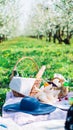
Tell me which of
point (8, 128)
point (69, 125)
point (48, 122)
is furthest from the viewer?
point (48, 122)

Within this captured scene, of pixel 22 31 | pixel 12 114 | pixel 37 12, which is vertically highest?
pixel 12 114

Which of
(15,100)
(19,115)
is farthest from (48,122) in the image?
(15,100)

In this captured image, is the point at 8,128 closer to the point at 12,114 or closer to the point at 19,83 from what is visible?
the point at 12,114

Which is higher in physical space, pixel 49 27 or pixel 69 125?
pixel 69 125

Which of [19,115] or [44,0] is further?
[44,0]

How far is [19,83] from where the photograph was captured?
571cm

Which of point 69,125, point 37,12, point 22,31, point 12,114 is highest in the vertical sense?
point 69,125

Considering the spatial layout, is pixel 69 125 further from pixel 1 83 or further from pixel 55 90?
pixel 1 83

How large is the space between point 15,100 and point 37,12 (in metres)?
37.6

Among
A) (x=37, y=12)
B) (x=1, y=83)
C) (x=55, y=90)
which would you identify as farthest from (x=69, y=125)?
(x=37, y=12)

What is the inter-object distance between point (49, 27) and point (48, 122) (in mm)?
35562

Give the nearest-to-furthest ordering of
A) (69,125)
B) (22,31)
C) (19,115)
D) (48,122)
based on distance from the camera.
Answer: (69,125), (48,122), (19,115), (22,31)

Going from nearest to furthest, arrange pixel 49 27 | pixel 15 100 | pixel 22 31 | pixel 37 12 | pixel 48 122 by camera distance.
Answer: pixel 48 122, pixel 15 100, pixel 49 27, pixel 37 12, pixel 22 31

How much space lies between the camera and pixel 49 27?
3962 centimetres
